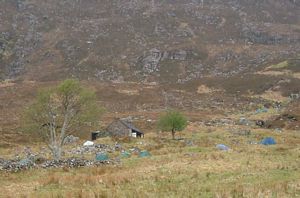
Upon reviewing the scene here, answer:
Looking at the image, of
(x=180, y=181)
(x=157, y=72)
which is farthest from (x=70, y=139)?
(x=157, y=72)

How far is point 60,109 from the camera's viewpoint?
44281mm

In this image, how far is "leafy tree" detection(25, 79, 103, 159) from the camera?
42312 mm

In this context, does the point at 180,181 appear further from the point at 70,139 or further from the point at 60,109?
the point at 70,139

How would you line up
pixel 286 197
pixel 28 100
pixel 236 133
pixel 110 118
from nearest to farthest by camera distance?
pixel 286 197
pixel 236 133
pixel 110 118
pixel 28 100

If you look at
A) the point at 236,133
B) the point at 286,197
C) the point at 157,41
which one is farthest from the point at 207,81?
the point at 286,197

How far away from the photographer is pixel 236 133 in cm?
7144

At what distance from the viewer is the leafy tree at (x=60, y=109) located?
42312mm

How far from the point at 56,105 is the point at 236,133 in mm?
36419

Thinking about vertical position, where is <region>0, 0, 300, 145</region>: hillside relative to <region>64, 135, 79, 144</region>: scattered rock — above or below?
above

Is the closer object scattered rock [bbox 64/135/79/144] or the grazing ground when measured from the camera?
the grazing ground

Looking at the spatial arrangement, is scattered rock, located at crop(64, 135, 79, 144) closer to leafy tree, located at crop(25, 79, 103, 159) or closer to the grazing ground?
leafy tree, located at crop(25, 79, 103, 159)

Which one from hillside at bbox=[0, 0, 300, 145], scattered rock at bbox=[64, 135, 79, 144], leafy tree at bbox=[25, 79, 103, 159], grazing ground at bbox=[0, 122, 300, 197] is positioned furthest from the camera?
hillside at bbox=[0, 0, 300, 145]

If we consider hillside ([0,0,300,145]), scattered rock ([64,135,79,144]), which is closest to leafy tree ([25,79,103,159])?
scattered rock ([64,135,79,144])

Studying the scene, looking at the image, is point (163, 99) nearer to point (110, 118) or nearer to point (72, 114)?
point (110, 118)
